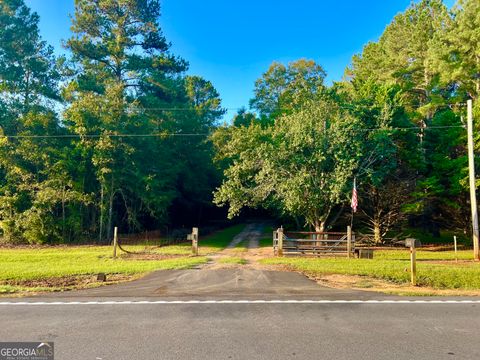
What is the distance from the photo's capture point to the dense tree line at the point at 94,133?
21.2 meters

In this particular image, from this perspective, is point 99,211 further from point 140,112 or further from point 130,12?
point 130,12

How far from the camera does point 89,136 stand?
2122cm

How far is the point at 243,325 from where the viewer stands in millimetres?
5562

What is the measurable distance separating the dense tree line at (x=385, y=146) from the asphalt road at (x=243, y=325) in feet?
34.5

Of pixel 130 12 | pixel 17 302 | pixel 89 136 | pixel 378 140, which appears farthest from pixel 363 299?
pixel 130 12

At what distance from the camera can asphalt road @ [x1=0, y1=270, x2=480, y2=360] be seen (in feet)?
14.8

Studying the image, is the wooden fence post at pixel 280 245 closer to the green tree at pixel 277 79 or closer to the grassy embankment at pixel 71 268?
the grassy embankment at pixel 71 268

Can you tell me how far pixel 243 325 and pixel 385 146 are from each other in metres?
16.1

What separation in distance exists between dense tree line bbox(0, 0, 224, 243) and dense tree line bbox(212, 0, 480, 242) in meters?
6.08

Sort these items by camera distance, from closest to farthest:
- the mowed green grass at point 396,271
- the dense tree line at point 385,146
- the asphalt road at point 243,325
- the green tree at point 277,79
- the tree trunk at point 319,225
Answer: the asphalt road at point 243,325
the mowed green grass at point 396,271
the dense tree line at point 385,146
the tree trunk at point 319,225
the green tree at point 277,79

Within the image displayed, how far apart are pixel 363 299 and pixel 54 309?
680 cm

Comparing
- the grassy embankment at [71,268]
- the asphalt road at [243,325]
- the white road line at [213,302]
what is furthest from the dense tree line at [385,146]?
the asphalt road at [243,325]

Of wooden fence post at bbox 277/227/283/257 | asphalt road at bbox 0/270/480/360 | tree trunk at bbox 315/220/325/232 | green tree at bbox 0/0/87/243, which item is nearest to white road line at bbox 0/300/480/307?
asphalt road at bbox 0/270/480/360

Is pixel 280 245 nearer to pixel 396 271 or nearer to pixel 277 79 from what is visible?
pixel 396 271
